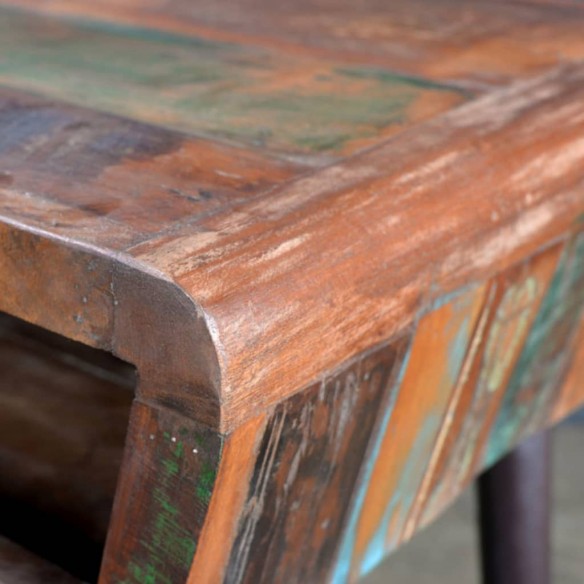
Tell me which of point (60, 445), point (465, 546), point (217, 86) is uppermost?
point (217, 86)

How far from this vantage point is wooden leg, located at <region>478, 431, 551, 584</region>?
2.71 feet

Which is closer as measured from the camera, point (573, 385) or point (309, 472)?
point (309, 472)

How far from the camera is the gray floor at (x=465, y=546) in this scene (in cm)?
133

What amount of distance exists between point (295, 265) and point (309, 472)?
87 mm

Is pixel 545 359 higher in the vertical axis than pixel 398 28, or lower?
lower

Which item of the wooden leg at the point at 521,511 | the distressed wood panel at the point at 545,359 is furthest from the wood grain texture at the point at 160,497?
the wooden leg at the point at 521,511

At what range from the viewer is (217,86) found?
595 mm

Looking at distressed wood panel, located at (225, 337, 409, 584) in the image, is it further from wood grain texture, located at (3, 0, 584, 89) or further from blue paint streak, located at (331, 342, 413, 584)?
wood grain texture, located at (3, 0, 584, 89)

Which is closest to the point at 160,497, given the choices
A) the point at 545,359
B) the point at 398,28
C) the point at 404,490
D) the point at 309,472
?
the point at 309,472

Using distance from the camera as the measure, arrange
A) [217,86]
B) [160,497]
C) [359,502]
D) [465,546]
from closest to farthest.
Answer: [160,497], [359,502], [217,86], [465,546]

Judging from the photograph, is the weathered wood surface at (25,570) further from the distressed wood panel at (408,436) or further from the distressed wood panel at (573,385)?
the distressed wood panel at (573,385)

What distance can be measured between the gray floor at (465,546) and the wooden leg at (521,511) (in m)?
0.49

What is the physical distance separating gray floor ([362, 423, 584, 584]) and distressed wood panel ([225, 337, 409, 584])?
2.89ft

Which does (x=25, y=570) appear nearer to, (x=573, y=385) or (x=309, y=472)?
(x=309, y=472)
